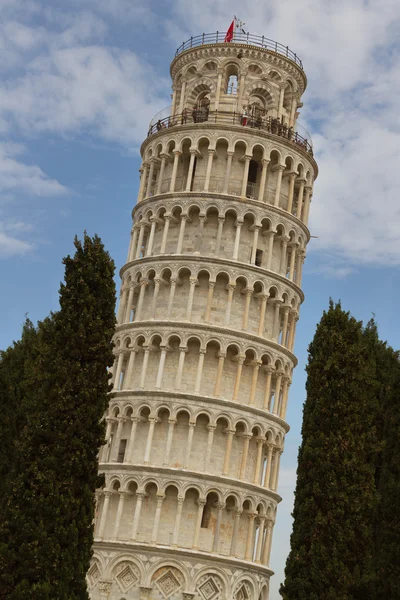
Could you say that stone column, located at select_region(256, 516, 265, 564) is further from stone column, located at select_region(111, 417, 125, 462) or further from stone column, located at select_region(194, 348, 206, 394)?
stone column, located at select_region(111, 417, 125, 462)

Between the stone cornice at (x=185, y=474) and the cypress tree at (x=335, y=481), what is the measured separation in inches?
568

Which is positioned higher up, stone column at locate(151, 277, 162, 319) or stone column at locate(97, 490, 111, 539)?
stone column at locate(151, 277, 162, 319)

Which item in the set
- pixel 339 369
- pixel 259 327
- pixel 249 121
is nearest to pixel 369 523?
pixel 339 369

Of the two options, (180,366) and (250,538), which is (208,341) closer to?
(180,366)

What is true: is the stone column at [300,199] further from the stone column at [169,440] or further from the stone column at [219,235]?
the stone column at [169,440]

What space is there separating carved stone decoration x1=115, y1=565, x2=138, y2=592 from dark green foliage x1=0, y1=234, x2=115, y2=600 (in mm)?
16484

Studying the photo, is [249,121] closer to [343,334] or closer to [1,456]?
[343,334]

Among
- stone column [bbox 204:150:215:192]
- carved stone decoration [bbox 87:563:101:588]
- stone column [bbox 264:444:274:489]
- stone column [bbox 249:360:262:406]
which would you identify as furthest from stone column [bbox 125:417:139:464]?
stone column [bbox 204:150:215:192]

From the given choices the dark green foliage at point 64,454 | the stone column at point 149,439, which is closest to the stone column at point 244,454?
the stone column at point 149,439

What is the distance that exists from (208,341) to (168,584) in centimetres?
1349

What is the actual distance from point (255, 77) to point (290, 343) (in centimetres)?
1768

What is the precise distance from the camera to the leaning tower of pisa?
5097 cm

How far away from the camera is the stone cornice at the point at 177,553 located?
Result: 164 feet

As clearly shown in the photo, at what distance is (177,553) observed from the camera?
4988 cm
